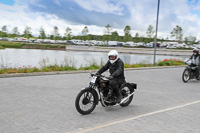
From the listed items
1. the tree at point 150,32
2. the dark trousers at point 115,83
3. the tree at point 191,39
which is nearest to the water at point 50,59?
the dark trousers at point 115,83

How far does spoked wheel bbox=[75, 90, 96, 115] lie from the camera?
5234 millimetres

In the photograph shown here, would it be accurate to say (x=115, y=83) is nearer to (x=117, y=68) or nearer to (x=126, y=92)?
(x=117, y=68)

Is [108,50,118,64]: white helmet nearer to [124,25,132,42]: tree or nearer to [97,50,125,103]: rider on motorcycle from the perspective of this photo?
[97,50,125,103]: rider on motorcycle

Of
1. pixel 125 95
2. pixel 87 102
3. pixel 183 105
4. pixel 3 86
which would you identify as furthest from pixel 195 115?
pixel 3 86

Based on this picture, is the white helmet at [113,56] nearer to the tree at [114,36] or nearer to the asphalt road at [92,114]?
the asphalt road at [92,114]

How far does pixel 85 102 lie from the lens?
5.38 metres

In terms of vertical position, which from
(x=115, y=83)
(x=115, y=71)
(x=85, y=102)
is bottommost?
(x=85, y=102)

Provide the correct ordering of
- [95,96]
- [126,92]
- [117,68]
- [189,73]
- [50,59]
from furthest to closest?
1. [50,59]
2. [189,73]
3. [126,92]
4. [117,68]
5. [95,96]

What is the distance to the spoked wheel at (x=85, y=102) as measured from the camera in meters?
5.23

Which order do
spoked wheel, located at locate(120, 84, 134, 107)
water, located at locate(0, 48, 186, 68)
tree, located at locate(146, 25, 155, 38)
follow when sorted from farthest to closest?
1. tree, located at locate(146, 25, 155, 38)
2. water, located at locate(0, 48, 186, 68)
3. spoked wheel, located at locate(120, 84, 134, 107)

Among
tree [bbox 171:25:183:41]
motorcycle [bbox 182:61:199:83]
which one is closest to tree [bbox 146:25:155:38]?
tree [bbox 171:25:183:41]

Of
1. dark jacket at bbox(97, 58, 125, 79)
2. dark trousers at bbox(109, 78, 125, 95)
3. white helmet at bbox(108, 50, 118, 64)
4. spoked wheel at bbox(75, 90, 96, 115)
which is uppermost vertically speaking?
white helmet at bbox(108, 50, 118, 64)

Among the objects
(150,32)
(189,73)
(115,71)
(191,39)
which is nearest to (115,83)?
(115,71)

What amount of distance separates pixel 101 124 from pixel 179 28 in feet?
303
